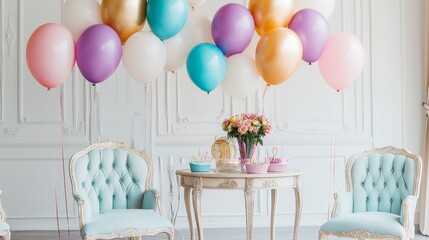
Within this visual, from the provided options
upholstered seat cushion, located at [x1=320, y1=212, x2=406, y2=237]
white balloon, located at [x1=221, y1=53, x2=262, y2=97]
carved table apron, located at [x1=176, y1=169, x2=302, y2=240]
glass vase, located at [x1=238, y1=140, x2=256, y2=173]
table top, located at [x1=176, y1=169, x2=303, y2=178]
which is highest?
white balloon, located at [x1=221, y1=53, x2=262, y2=97]

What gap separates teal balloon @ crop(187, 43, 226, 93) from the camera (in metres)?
4.33

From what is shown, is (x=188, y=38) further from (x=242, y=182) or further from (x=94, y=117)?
(x=94, y=117)

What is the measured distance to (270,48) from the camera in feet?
14.0

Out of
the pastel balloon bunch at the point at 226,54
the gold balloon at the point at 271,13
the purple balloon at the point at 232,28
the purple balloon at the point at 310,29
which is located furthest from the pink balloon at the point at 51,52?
the purple balloon at the point at 310,29

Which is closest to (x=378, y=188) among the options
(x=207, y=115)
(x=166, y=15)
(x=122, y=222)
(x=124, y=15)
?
(x=122, y=222)

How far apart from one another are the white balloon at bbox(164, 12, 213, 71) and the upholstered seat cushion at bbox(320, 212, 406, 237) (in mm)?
1488

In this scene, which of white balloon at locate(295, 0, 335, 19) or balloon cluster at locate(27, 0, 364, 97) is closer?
balloon cluster at locate(27, 0, 364, 97)

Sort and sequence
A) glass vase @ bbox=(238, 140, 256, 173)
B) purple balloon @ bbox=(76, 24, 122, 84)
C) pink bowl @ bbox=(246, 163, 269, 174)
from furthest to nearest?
glass vase @ bbox=(238, 140, 256, 173) < pink bowl @ bbox=(246, 163, 269, 174) < purple balloon @ bbox=(76, 24, 122, 84)

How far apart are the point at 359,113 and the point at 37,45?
3456 mm

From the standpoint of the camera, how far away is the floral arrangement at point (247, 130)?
4.60 meters

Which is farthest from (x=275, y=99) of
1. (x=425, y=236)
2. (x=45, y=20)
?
(x=45, y=20)

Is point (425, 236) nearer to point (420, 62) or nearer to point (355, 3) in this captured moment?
point (420, 62)

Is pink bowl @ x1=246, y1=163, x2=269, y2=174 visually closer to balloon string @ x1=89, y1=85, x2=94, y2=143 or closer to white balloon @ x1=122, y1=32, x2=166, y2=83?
white balloon @ x1=122, y1=32, x2=166, y2=83

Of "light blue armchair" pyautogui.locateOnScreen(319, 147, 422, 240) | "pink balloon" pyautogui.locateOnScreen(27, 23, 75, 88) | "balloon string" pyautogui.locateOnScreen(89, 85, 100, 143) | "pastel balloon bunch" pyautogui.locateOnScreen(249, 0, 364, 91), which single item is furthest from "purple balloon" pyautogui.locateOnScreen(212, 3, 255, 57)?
"balloon string" pyautogui.locateOnScreen(89, 85, 100, 143)
